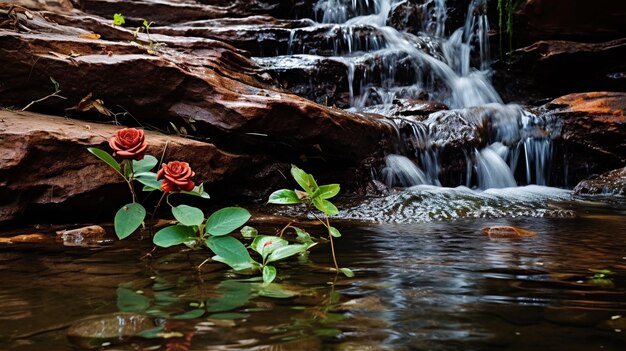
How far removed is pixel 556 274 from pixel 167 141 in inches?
126

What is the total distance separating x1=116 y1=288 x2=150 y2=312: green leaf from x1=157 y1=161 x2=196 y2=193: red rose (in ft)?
1.69

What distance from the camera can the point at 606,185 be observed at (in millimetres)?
6855

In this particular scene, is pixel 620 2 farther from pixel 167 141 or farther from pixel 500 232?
pixel 167 141

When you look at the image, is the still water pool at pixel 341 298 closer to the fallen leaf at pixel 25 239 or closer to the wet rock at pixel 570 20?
the fallen leaf at pixel 25 239

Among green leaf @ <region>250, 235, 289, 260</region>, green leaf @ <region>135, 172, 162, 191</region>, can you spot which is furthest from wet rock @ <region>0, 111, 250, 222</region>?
green leaf @ <region>250, 235, 289, 260</region>

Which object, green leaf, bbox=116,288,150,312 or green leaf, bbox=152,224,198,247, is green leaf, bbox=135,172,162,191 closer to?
green leaf, bbox=152,224,198,247

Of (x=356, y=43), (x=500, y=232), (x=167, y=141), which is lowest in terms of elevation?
(x=500, y=232)

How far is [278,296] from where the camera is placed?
1721 millimetres

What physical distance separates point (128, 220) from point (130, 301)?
744 mm

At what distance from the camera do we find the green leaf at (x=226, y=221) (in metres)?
2.11

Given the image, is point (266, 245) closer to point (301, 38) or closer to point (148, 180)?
point (148, 180)

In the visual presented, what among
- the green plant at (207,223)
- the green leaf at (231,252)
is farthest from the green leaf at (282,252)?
the green leaf at (231,252)

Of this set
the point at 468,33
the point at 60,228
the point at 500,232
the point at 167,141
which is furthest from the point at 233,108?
the point at 468,33

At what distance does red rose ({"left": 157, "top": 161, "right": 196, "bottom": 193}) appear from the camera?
2156mm
